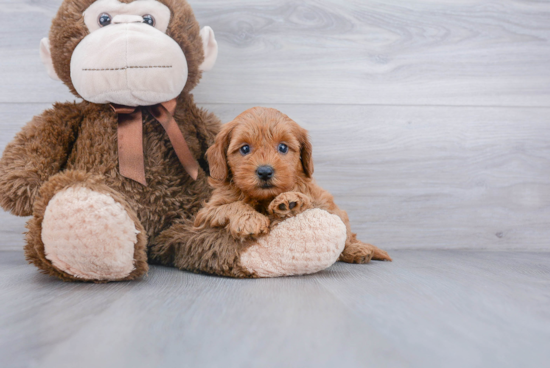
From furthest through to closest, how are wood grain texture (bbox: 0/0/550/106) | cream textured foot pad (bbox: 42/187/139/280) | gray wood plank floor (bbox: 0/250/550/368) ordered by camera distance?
1. wood grain texture (bbox: 0/0/550/106)
2. cream textured foot pad (bbox: 42/187/139/280)
3. gray wood plank floor (bbox: 0/250/550/368)

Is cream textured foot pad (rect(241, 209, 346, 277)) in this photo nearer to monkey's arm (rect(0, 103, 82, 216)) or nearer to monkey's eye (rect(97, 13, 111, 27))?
monkey's arm (rect(0, 103, 82, 216))

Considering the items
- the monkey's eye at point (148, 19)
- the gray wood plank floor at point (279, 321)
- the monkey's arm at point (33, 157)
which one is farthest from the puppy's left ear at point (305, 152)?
the monkey's arm at point (33, 157)

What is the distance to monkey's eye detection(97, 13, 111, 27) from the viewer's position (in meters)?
1.00

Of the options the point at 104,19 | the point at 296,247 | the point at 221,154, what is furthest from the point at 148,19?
the point at 296,247

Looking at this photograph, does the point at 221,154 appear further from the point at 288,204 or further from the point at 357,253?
the point at 357,253

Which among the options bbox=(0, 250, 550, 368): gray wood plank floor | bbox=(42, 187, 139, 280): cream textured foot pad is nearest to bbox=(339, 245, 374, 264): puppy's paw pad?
bbox=(0, 250, 550, 368): gray wood plank floor

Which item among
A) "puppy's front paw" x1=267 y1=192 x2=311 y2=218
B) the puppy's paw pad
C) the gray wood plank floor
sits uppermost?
"puppy's front paw" x1=267 y1=192 x2=311 y2=218

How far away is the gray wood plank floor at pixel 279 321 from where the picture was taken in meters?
0.51

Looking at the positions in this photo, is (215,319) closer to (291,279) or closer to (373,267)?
(291,279)

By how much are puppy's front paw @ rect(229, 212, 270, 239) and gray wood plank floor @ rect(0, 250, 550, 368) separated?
→ 0.36 feet

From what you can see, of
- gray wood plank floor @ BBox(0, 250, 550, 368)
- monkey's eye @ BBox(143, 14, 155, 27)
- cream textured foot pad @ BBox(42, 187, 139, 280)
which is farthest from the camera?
monkey's eye @ BBox(143, 14, 155, 27)

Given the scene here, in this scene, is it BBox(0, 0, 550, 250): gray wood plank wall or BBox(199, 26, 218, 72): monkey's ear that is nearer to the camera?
Result: BBox(199, 26, 218, 72): monkey's ear

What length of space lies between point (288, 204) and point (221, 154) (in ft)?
0.70

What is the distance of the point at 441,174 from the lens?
56.5 inches
